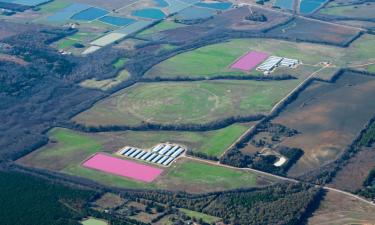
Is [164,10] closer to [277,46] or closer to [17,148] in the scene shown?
[277,46]

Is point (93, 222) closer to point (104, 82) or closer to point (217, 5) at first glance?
point (104, 82)

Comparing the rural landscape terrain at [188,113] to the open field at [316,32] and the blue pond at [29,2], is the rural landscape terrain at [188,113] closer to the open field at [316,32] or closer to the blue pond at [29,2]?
the open field at [316,32]

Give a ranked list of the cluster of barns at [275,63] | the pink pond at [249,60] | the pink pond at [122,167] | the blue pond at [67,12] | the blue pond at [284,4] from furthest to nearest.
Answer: the blue pond at [284,4] → the blue pond at [67,12] → the pink pond at [249,60] → the cluster of barns at [275,63] → the pink pond at [122,167]

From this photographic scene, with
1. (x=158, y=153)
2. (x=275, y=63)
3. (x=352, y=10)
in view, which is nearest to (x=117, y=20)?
(x=275, y=63)

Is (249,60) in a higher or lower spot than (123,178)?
higher

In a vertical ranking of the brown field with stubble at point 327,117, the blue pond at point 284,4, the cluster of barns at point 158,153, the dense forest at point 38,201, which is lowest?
the dense forest at point 38,201

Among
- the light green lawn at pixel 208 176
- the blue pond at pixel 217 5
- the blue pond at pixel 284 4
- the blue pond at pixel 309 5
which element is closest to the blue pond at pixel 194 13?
the blue pond at pixel 217 5
